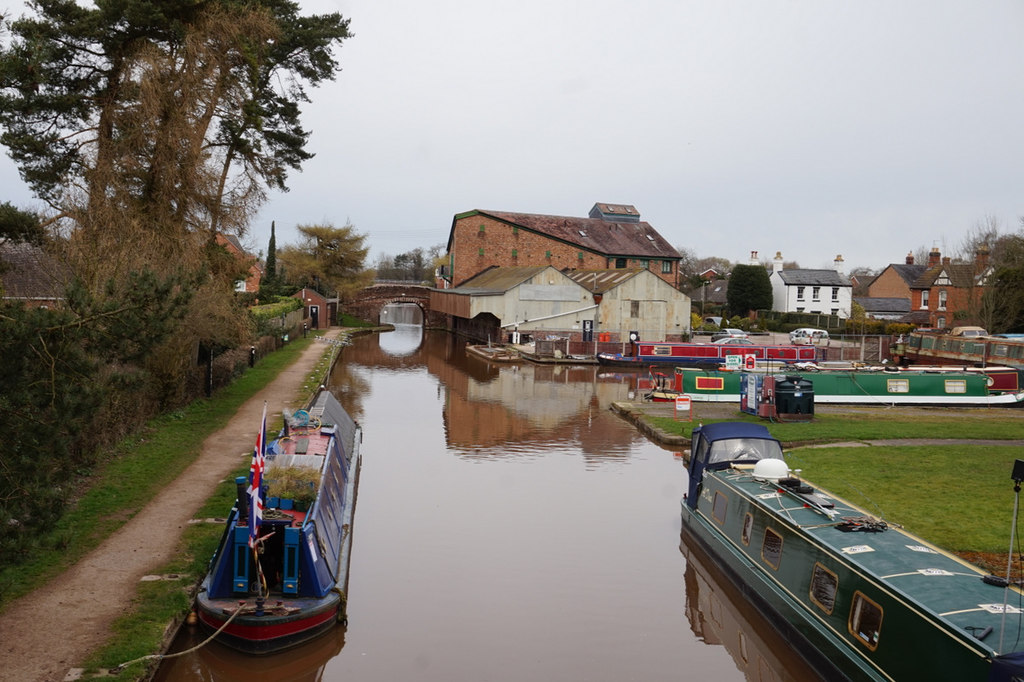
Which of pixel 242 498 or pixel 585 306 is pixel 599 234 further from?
pixel 242 498

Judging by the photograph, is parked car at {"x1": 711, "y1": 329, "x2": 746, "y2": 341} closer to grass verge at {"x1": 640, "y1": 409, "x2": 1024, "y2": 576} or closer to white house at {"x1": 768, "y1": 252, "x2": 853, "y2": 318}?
white house at {"x1": 768, "y1": 252, "x2": 853, "y2": 318}

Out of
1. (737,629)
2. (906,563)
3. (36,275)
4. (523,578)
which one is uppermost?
(36,275)

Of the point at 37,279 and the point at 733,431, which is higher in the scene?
the point at 37,279

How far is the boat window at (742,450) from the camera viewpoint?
45.1 feet

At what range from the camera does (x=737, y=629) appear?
Answer: 11.0 meters

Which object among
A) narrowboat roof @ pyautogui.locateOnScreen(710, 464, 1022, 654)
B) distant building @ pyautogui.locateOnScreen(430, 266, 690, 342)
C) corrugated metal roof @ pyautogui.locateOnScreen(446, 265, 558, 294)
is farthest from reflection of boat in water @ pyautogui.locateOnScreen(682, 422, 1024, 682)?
corrugated metal roof @ pyautogui.locateOnScreen(446, 265, 558, 294)

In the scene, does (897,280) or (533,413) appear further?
(897,280)

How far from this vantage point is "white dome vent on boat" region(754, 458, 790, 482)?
39.9ft

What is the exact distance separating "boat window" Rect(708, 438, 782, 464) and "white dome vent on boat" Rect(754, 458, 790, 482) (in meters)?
1.37

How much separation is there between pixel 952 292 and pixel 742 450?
160 feet

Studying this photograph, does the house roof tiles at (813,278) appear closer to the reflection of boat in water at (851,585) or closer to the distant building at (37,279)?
the distant building at (37,279)

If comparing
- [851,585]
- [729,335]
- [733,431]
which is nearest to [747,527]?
[733,431]

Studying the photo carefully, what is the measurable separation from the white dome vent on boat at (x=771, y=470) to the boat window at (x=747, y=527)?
0.86 meters

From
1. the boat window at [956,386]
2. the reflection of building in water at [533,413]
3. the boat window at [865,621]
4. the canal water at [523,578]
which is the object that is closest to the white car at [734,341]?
the reflection of building in water at [533,413]
